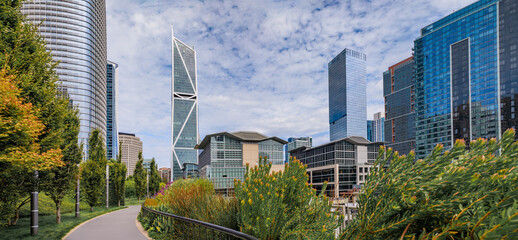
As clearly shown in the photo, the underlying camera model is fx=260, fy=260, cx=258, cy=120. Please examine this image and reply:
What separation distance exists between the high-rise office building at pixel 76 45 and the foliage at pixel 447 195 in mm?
103935

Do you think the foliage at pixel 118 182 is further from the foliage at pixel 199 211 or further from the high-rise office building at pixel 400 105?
the high-rise office building at pixel 400 105

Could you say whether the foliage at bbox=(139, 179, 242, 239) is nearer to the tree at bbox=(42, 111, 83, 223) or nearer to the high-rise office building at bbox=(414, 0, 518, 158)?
the tree at bbox=(42, 111, 83, 223)

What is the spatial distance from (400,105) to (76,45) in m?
159

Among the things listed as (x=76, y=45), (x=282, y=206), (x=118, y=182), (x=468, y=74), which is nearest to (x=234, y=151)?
(x=118, y=182)

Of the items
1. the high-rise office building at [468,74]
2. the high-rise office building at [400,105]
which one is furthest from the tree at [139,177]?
the high-rise office building at [400,105]

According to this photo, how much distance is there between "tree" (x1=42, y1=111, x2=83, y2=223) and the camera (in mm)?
13826

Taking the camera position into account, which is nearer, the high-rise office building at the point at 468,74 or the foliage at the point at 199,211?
the foliage at the point at 199,211

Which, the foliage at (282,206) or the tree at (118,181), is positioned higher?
the foliage at (282,206)

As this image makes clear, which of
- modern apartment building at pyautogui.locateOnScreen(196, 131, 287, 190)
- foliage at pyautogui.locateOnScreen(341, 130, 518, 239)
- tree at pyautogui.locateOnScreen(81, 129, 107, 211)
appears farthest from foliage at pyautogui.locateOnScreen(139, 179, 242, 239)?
modern apartment building at pyautogui.locateOnScreen(196, 131, 287, 190)

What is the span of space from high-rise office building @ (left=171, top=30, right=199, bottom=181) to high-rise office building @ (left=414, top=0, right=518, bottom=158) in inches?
4692

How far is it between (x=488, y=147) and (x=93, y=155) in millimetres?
25677

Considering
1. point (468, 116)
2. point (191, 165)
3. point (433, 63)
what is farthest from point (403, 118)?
point (191, 165)

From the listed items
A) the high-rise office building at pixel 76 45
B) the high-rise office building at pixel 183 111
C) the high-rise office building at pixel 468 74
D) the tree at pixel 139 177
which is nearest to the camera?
the tree at pixel 139 177

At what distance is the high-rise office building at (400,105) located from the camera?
14225 cm
